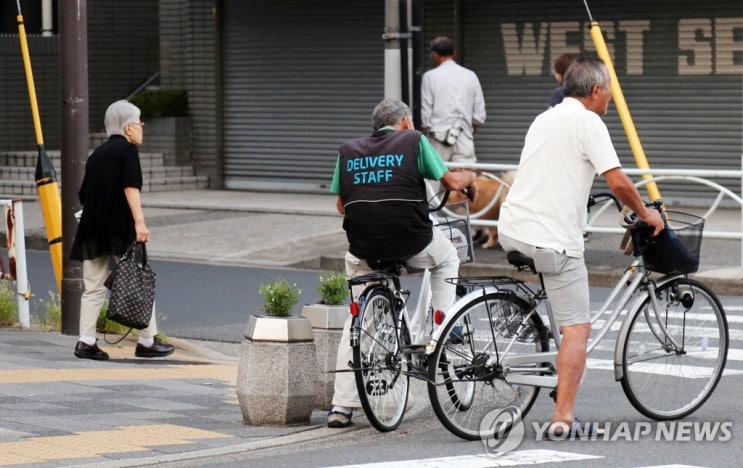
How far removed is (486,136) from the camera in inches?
838

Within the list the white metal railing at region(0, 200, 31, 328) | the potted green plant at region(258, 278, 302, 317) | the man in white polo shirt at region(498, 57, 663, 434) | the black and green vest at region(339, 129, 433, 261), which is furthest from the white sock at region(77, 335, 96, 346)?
the man in white polo shirt at region(498, 57, 663, 434)

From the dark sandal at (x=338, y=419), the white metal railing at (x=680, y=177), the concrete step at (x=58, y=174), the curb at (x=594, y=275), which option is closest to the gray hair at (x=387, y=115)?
the dark sandal at (x=338, y=419)

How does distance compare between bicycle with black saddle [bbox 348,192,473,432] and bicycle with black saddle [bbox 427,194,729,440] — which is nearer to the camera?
bicycle with black saddle [bbox 427,194,729,440]

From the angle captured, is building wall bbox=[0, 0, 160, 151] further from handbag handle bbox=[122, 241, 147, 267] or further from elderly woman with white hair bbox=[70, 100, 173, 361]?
handbag handle bbox=[122, 241, 147, 267]

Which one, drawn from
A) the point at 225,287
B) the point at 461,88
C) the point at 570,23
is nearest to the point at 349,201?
the point at 225,287

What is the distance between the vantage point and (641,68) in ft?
65.4

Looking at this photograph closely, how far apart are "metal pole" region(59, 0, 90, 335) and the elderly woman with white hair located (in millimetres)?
1070

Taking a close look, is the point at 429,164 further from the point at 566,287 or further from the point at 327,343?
the point at 327,343

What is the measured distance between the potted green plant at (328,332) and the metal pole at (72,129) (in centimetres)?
345

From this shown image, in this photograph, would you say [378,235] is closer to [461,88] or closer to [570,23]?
[461,88]

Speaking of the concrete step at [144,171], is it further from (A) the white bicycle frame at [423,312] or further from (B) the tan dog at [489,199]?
(A) the white bicycle frame at [423,312]

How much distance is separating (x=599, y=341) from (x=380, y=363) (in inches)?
43.3

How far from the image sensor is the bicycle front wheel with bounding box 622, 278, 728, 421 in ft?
25.0

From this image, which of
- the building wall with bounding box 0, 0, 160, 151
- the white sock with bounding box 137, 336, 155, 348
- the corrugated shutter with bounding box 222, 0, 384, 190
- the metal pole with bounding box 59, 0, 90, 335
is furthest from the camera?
the building wall with bounding box 0, 0, 160, 151
